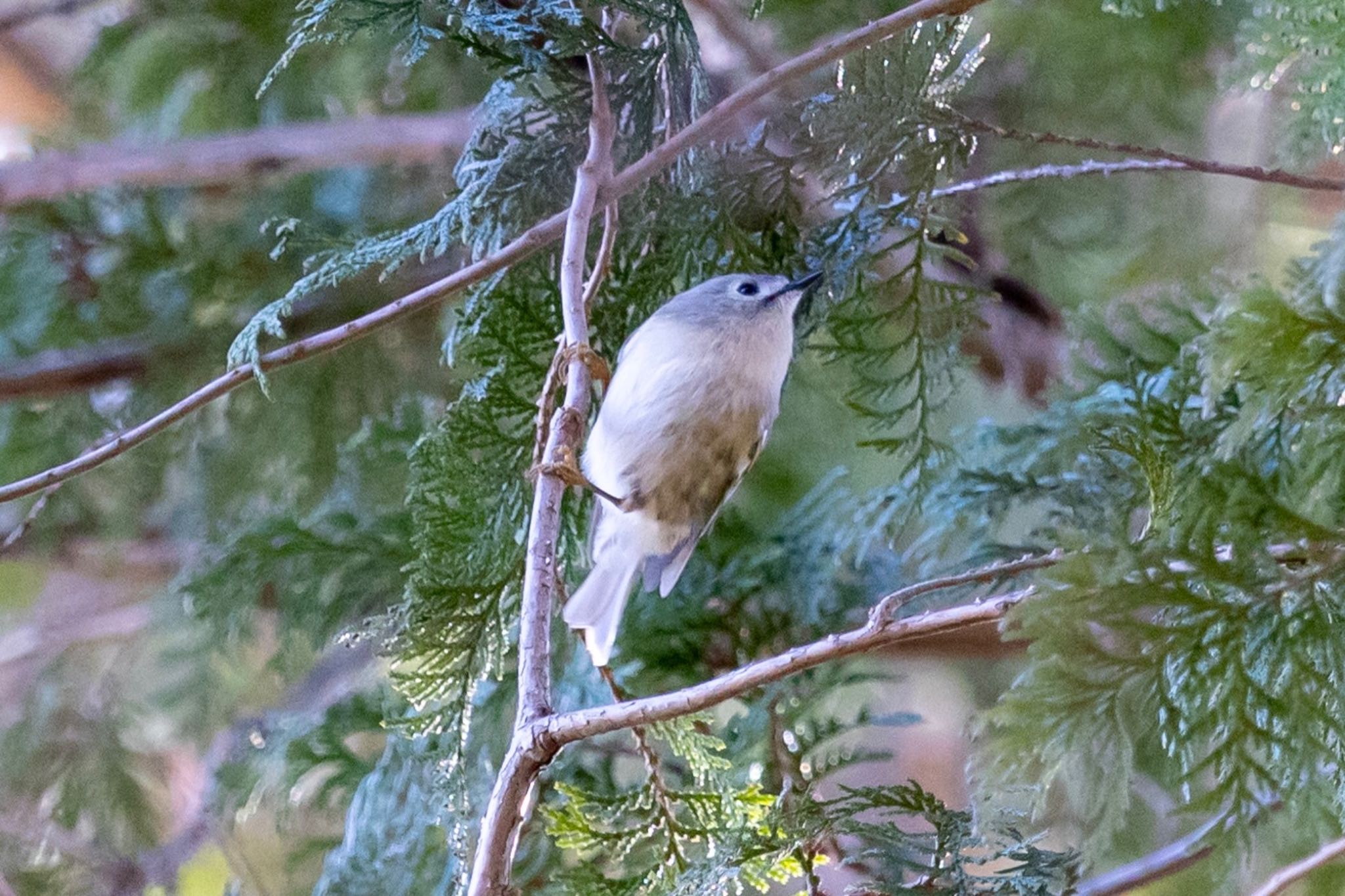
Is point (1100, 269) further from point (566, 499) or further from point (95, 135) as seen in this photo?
point (95, 135)

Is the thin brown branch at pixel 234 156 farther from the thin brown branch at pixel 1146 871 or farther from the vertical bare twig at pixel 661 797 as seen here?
the thin brown branch at pixel 1146 871

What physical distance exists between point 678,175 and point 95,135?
2945mm

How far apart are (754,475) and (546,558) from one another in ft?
7.13

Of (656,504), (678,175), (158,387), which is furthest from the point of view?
(158,387)

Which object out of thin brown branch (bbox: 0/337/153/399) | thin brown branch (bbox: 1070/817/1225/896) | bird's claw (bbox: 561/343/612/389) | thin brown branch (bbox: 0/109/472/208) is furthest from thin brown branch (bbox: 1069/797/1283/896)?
thin brown branch (bbox: 0/337/153/399)

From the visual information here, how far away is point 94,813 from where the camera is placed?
2840 mm

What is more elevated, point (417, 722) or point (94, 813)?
point (417, 722)

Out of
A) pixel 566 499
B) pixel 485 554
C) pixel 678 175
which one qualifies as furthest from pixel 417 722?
pixel 678 175

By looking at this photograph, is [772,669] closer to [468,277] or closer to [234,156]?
[468,277]

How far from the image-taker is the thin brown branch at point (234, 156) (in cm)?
281

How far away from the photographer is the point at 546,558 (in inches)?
44.7

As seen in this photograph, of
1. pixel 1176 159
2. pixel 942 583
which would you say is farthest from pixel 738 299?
pixel 942 583

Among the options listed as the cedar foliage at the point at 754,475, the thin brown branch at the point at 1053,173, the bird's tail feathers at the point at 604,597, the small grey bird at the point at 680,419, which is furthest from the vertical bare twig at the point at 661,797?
the thin brown branch at the point at 1053,173

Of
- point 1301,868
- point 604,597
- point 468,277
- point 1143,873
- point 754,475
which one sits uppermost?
point 468,277
